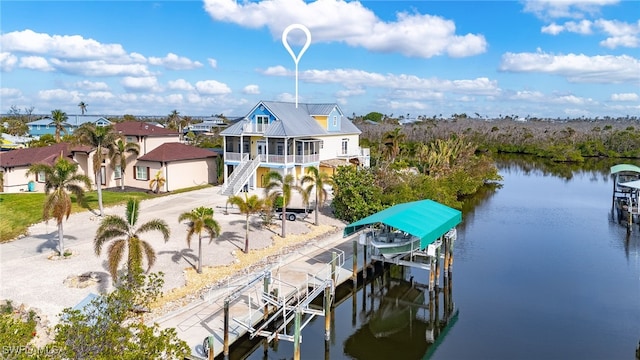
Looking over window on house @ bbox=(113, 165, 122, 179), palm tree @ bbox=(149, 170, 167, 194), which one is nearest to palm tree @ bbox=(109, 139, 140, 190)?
window on house @ bbox=(113, 165, 122, 179)

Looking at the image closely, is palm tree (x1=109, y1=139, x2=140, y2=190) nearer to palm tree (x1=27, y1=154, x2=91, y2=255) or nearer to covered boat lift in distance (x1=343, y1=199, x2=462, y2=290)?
palm tree (x1=27, y1=154, x2=91, y2=255)

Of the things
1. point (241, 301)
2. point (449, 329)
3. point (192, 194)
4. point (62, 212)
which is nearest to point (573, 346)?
point (449, 329)

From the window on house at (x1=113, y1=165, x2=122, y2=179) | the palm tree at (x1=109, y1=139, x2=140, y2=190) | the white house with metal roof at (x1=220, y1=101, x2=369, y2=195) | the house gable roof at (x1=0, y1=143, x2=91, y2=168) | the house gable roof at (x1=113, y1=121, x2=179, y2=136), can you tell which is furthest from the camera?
the house gable roof at (x1=113, y1=121, x2=179, y2=136)

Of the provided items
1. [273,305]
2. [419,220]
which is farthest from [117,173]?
[419,220]

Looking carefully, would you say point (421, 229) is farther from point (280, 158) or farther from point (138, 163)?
point (138, 163)

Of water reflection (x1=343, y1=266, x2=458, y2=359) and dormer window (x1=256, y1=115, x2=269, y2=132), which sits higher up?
dormer window (x1=256, y1=115, x2=269, y2=132)

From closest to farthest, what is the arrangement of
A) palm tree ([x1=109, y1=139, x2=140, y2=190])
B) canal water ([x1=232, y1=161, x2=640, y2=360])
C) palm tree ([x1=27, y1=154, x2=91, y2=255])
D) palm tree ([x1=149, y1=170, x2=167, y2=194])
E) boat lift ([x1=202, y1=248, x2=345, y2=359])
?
boat lift ([x1=202, y1=248, x2=345, y2=359]) → canal water ([x1=232, y1=161, x2=640, y2=360]) → palm tree ([x1=27, y1=154, x2=91, y2=255]) → palm tree ([x1=109, y1=139, x2=140, y2=190]) → palm tree ([x1=149, y1=170, x2=167, y2=194])
